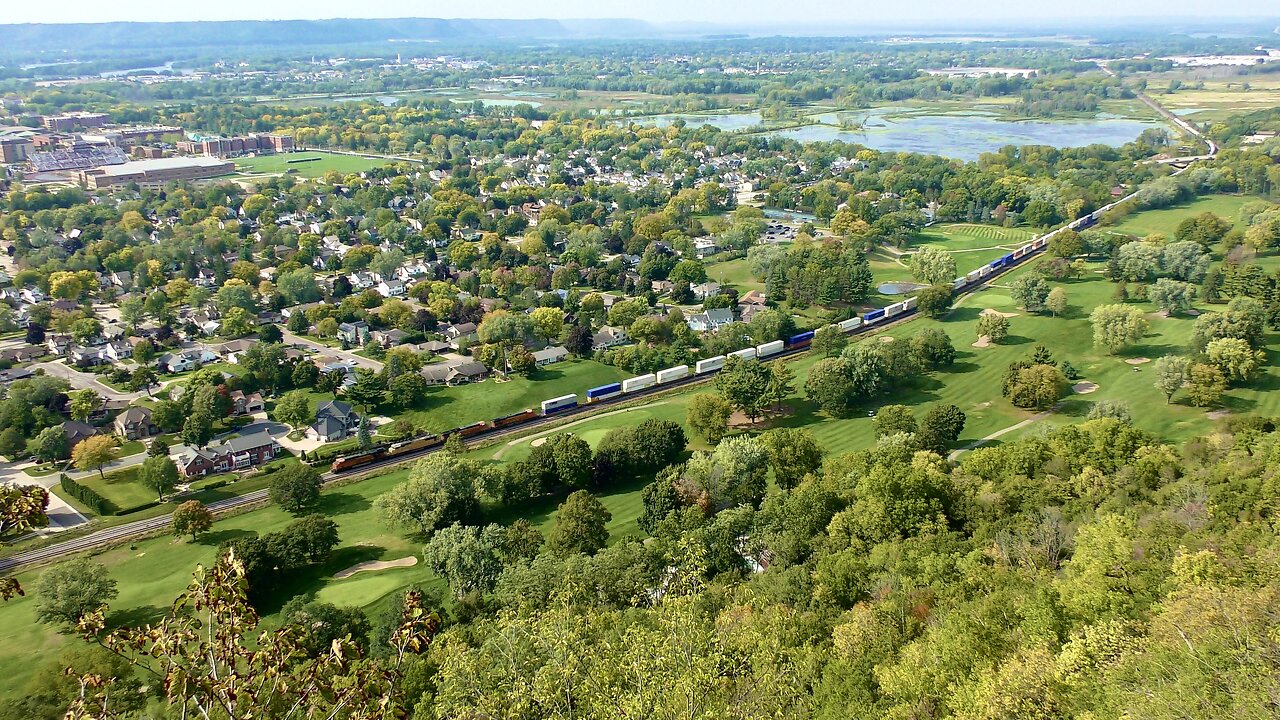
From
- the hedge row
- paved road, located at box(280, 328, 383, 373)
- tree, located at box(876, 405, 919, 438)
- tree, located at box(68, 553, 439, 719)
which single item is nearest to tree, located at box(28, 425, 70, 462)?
the hedge row

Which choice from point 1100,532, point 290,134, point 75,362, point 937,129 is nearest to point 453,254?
point 75,362

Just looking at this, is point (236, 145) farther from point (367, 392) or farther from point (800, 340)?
point (800, 340)

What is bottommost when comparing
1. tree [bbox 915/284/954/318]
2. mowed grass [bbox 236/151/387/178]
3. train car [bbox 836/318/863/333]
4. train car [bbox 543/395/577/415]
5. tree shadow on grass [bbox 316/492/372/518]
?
tree shadow on grass [bbox 316/492/372/518]

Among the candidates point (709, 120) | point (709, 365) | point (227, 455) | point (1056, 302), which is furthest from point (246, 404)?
point (709, 120)

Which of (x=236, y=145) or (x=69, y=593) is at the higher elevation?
(x=236, y=145)

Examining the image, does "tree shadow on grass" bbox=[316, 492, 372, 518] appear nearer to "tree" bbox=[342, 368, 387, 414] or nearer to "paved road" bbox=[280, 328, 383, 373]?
"tree" bbox=[342, 368, 387, 414]
